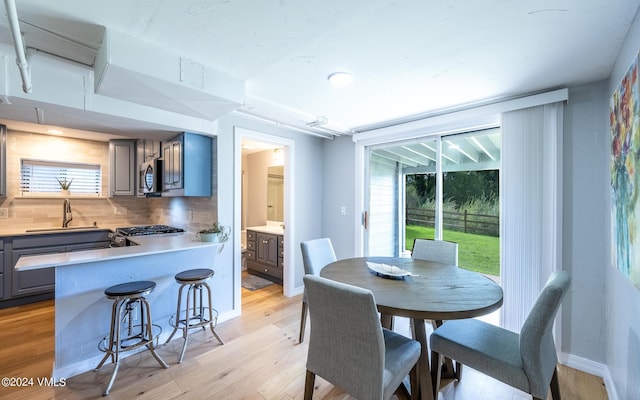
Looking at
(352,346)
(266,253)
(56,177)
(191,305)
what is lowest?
(191,305)

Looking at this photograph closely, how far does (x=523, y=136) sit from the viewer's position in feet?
7.65

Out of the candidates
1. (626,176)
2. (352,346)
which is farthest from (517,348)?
(626,176)

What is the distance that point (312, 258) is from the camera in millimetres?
2619

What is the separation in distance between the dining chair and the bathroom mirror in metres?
2.02

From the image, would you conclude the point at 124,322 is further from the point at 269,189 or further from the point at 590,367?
the point at 590,367

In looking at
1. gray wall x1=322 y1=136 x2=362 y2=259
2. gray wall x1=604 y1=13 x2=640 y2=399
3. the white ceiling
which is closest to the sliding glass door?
gray wall x1=322 y1=136 x2=362 y2=259

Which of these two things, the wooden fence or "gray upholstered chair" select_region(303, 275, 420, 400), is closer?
"gray upholstered chair" select_region(303, 275, 420, 400)

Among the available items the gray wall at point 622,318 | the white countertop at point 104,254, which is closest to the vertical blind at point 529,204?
the gray wall at point 622,318

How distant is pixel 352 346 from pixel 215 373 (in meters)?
1.34

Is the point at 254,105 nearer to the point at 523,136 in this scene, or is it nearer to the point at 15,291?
the point at 523,136

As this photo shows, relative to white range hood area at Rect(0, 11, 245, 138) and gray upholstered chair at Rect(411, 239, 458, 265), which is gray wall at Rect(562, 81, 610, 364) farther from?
white range hood area at Rect(0, 11, 245, 138)

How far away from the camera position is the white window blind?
3.60 metres

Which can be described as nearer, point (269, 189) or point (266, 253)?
point (266, 253)

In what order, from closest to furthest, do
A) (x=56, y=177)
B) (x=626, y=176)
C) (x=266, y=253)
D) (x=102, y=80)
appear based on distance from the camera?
(x=626, y=176), (x=102, y=80), (x=56, y=177), (x=266, y=253)
